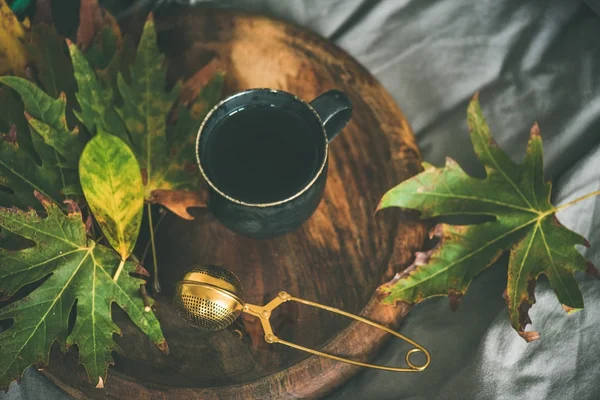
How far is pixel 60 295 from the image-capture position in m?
0.58

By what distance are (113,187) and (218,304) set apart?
0.49 feet

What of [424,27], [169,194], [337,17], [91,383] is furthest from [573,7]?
[91,383]

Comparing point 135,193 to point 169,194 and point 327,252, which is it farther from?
point 327,252

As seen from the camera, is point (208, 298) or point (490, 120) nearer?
point (208, 298)

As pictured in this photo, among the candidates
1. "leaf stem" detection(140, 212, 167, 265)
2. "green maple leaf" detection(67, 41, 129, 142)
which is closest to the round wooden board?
"leaf stem" detection(140, 212, 167, 265)

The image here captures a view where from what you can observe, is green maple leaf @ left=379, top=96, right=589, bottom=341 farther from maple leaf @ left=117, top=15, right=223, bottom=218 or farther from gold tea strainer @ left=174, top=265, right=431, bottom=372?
maple leaf @ left=117, top=15, right=223, bottom=218

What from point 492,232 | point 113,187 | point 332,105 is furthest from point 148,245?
point 492,232

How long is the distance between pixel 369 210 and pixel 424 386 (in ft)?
0.64

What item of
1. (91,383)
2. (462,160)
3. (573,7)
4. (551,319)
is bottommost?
(91,383)

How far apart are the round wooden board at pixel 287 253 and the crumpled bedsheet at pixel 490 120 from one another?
0.08 m

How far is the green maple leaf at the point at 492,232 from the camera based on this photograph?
596 millimetres

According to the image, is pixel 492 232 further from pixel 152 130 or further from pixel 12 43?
pixel 12 43

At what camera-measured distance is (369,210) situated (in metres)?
0.68

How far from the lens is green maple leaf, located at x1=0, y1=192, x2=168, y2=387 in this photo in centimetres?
57
